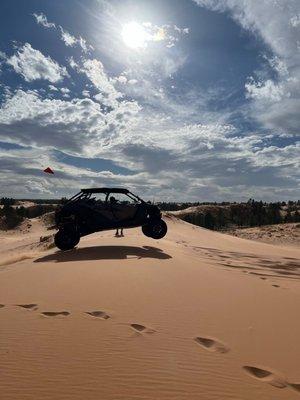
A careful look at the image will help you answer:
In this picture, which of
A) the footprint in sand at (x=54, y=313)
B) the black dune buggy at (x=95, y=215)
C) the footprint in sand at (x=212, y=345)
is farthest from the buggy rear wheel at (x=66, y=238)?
the footprint in sand at (x=212, y=345)

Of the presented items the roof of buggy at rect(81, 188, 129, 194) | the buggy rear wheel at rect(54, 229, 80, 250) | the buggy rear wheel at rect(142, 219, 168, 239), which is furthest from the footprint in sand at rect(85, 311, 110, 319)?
the buggy rear wheel at rect(142, 219, 168, 239)

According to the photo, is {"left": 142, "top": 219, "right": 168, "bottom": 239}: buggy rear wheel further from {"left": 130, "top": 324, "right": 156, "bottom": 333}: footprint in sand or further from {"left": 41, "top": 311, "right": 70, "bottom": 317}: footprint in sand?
{"left": 130, "top": 324, "right": 156, "bottom": 333}: footprint in sand

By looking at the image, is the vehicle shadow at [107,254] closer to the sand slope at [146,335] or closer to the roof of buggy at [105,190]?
the roof of buggy at [105,190]

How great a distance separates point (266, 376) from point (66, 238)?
851cm

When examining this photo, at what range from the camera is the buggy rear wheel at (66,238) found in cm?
1116

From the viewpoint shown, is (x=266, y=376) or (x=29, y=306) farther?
(x=29, y=306)

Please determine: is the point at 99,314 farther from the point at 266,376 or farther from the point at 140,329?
the point at 266,376

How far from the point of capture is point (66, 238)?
36.8 ft

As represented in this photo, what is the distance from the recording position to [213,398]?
2896 millimetres

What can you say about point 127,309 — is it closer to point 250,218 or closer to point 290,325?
point 290,325

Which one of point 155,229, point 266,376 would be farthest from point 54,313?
point 155,229

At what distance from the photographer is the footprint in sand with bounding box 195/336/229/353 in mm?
3807

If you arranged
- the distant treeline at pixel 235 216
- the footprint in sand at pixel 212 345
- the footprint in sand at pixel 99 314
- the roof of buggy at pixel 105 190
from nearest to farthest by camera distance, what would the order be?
the footprint in sand at pixel 212 345, the footprint in sand at pixel 99 314, the roof of buggy at pixel 105 190, the distant treeline at pixel 235 216

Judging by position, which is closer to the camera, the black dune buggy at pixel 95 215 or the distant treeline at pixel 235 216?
the black dune buggy at pixel 95 215
